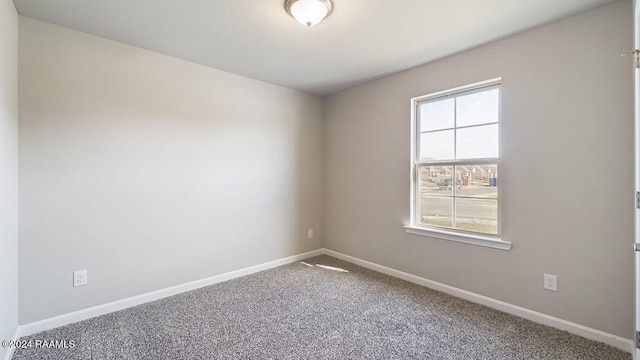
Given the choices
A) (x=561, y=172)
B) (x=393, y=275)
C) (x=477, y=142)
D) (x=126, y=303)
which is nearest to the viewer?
(x=561, y=172)

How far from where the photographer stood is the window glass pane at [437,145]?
2826 millimetres

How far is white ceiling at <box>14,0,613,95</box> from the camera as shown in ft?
6.31

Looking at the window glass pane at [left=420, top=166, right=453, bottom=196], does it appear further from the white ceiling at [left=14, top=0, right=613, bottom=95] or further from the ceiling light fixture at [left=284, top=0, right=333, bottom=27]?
the ceiling light fixture at [left=284, top=0, right=333, bottom=27]

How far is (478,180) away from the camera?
260 centimetres

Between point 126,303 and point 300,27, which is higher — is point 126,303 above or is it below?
below

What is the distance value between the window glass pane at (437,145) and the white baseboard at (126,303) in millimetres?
2210

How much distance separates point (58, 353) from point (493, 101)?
12.3 ft

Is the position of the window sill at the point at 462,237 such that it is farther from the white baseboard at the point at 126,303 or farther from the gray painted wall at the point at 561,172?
the white baseboard at the point at 126,303

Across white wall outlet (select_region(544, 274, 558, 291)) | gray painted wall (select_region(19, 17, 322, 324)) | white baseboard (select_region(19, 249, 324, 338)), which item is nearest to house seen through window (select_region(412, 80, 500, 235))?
white wall outlet (select_region(544, 274, 558, 291))

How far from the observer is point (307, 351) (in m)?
1.86

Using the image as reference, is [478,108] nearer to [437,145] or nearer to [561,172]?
[437,145]

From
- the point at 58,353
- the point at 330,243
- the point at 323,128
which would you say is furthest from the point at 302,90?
the point at 58,353

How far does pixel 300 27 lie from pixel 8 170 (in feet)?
7.09

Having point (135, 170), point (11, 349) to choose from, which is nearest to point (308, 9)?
point (135, 170)
